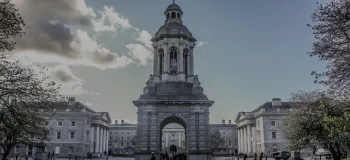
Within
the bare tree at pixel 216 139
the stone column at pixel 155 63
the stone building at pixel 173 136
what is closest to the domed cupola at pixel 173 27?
the stone column at pixel 155 63

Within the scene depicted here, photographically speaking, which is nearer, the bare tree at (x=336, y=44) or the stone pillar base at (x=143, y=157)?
the bare tree at (x=336, y=44)

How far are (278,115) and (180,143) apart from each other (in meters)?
50.7

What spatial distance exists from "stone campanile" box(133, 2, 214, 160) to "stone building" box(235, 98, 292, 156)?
36.7 metres

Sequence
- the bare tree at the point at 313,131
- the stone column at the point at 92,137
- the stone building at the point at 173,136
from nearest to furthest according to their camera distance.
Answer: the bare tree at the point at 313,131 → the stone column at the point at 92,137 → the stone building at the point at 173,136

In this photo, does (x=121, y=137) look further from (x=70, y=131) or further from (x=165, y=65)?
(x=165, y=65)

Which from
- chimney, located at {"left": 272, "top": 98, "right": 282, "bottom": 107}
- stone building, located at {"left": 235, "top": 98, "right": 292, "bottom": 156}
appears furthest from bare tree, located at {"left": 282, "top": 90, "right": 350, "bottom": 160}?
chimney, located at {"left": 272, "top": 98, "right": 282, "bottom": 107}

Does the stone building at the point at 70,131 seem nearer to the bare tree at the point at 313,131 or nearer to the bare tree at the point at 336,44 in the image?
the bare tree at the point at 313,131

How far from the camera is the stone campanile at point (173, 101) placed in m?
36.4

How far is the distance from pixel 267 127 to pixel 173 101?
44.5 meters

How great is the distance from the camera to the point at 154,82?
3969 centimetres

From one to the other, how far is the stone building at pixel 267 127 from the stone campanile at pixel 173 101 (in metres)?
36.7

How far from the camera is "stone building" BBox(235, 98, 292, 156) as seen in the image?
74.1 m

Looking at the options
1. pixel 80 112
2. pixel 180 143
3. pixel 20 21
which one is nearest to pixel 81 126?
pixel 80 112

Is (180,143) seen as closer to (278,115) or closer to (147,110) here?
(278,115)
